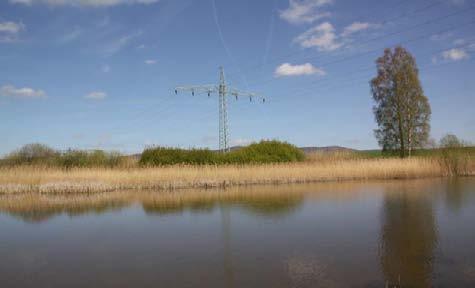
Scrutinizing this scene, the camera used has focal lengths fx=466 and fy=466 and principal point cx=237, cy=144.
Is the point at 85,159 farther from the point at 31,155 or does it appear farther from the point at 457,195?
the point at 457,195

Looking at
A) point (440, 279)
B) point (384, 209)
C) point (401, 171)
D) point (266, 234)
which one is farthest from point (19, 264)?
point (401, 171)

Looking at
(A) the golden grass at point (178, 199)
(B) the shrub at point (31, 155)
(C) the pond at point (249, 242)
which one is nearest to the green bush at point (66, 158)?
(B) the shrub at point (31, 155)

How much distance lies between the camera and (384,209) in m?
11.7

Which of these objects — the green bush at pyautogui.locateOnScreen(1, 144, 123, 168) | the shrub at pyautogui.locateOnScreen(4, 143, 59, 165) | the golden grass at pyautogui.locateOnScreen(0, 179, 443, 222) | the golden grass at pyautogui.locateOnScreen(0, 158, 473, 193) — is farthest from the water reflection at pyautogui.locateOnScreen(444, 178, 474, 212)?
the shrub at pyautogui.locateOnScreen(4, 143, 59, 165)

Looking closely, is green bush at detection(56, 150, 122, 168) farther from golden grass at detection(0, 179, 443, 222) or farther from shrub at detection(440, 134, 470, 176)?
shrub at detection(440, 134, 470, 176)

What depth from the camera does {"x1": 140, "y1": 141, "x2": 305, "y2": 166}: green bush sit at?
2442cm

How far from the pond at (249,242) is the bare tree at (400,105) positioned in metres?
13.1

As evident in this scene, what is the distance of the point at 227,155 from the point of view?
2586cm

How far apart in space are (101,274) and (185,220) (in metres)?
4.75

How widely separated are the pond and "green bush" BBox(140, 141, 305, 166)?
925 cm

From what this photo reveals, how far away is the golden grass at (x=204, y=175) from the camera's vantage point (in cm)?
1980

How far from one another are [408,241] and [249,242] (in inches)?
105

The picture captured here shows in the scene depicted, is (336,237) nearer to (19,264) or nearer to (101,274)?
(101,274)

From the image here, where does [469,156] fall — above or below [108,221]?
above
